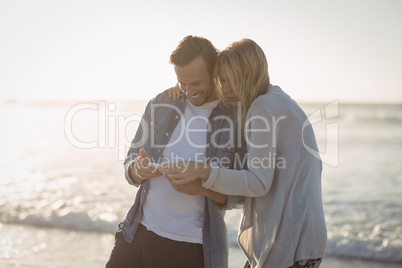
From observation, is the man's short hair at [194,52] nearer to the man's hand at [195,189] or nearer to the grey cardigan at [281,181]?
the grey cardigan at [281,181]

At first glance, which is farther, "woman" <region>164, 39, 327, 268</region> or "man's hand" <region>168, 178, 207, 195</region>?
"man's hand" <region>168, 178, 207, 195</region>

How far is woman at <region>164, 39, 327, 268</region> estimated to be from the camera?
88.4 inches

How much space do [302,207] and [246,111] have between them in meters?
0.54

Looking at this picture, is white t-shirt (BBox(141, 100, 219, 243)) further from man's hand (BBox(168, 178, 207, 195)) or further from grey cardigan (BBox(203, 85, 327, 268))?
grey cardigan (BBox(203, 85, 327, 268))

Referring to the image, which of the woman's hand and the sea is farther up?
the woman's hand

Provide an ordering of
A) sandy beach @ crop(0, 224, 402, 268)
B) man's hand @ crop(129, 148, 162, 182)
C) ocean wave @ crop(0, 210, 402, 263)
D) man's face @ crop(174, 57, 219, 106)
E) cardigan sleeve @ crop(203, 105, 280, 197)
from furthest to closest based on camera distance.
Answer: ocean wave @ crop(0, 210, 402, 263) < sandy beach @ crop(0, 224, 402, 268) < man's face @ crop(174, 57, 219, 106) < man's hand @ crop(129, 148, 162, 182) < cardigan sleeve @ crop(203, 105, 280, 197)

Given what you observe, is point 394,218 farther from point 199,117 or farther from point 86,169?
point 86,169

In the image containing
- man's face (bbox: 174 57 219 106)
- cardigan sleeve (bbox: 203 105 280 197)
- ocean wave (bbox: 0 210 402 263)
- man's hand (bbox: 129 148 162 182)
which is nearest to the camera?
cardigan sleeve (bbox: 203 105 280 197)

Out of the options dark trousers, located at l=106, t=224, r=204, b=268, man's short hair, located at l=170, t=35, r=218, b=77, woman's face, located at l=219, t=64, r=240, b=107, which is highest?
man's short hair, located at l=170, t=35, r=218, b=77

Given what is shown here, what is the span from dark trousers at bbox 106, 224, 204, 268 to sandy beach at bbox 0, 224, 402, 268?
2435 mm

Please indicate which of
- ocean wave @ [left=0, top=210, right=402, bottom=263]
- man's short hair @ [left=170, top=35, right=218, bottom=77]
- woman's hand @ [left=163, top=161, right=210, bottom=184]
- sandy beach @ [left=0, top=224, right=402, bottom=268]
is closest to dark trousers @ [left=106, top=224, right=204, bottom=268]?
woman's hand @ [left=163, top=161, right=210, bottom=184]

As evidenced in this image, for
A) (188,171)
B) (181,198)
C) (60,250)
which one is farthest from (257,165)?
(60,250)

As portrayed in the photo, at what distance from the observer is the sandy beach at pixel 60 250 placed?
16.3 ft

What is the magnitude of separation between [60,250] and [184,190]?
342 centimetres
